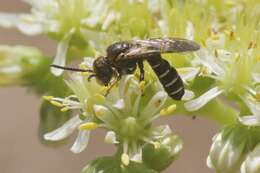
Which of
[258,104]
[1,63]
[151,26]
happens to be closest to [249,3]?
[151,26]

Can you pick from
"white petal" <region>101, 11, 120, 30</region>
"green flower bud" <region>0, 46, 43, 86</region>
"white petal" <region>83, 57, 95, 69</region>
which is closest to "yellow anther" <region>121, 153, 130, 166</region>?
"white petal" <region>83, 57, 95, 69</region>

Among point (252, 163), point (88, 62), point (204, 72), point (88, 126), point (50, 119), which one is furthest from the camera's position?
point (50, 119)

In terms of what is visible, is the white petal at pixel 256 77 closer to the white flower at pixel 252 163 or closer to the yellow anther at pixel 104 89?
the white flower at pixel 252 163

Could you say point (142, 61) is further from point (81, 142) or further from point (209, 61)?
point (81, 142)

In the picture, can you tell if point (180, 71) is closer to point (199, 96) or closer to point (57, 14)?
point (199, 96)

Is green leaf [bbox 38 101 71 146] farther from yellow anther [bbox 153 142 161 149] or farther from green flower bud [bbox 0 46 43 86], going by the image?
yellow anther [bbox 153 142 161 149]

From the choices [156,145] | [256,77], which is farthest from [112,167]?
[256,77]

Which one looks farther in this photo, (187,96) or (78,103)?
(78,103)
